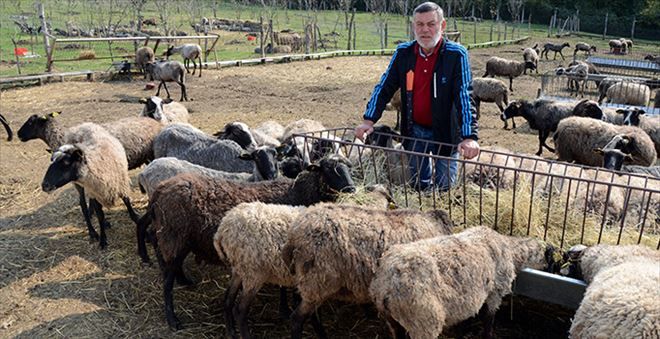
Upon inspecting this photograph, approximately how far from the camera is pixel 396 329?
3.44 metres

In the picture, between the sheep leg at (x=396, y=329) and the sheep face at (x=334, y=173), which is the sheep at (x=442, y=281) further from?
the sheep face at (x=334, y=173)

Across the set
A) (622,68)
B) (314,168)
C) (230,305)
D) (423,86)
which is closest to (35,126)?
(314,168)

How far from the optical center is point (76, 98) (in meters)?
14.8

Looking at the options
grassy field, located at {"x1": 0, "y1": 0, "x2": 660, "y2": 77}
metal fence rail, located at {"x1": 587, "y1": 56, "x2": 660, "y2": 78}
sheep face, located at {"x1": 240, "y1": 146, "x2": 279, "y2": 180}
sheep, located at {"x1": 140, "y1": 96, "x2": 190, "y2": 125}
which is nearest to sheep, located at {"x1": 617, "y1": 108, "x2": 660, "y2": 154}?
sheep face, located at {"x1": 240, "y1": 146, "x2": 279, "y2": 180}

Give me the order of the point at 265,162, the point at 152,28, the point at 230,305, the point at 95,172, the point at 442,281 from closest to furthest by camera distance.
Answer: the point at 442,281 < the point at 230,305 < the point at 265,162 < the point at 95,172 < the point at 152,28

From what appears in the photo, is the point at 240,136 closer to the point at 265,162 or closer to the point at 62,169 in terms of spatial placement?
the point at 265,162

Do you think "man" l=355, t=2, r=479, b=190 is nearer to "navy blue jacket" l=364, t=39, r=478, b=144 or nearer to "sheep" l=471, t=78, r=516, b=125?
"navy blue jacket" l=364, t=39, r=478, b=144

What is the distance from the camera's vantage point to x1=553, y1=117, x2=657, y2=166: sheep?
8422mm

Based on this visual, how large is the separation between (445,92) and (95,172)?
400 cm

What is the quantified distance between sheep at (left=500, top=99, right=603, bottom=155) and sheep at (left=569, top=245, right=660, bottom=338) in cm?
745

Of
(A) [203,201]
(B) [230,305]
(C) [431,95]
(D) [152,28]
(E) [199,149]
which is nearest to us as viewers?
(B) [230,305]

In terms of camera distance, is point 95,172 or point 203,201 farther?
point 95,172

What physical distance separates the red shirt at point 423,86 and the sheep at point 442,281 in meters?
1.54

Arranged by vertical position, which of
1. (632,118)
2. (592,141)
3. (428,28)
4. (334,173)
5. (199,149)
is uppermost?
(428,28)
